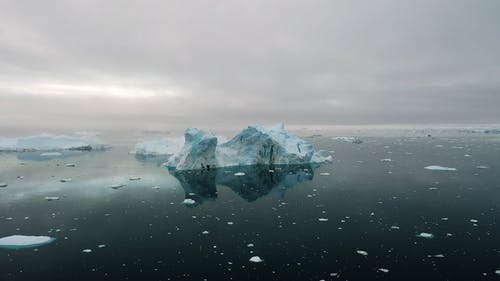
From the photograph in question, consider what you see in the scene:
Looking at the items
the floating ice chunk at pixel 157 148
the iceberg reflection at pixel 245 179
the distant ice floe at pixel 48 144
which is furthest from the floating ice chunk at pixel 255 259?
the distant ice floe at pixel 48 144

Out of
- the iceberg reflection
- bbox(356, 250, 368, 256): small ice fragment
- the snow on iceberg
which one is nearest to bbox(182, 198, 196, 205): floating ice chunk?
the iceberg reflection

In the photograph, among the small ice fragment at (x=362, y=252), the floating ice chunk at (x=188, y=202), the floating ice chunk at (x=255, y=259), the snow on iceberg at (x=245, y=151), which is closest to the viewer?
the floating ice chunk at (x=255, y=259)

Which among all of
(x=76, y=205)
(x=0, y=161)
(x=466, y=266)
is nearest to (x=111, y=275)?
A: (x=76, y=205)

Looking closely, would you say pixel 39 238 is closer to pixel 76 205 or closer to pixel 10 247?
pixel 10 247

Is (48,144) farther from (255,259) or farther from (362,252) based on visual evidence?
(362,252)

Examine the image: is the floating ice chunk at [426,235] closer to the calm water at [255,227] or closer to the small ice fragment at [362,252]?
the calm water at [255,227]
